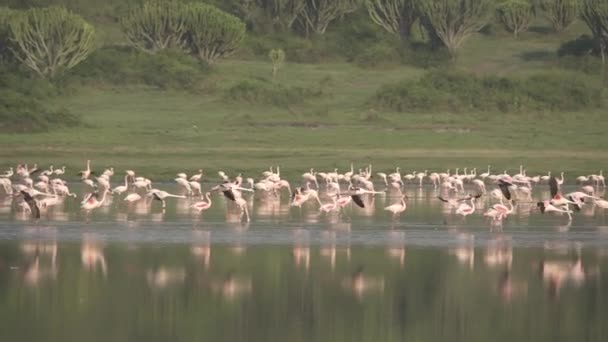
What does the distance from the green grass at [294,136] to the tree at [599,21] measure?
28.6 ft

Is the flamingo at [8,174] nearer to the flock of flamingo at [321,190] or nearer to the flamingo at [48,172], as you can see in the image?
the flock of flamingo at [321,190]

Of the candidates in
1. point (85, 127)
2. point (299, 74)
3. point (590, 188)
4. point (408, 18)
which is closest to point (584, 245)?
point (590, 188)

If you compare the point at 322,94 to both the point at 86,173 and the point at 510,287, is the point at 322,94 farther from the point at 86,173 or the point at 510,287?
the point at 510,287

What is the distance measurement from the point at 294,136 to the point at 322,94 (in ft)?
30.4

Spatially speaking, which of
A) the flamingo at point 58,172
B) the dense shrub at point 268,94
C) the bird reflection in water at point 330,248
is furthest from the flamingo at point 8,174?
the dense shrub at point 268,94

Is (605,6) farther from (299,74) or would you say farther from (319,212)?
(319,212)

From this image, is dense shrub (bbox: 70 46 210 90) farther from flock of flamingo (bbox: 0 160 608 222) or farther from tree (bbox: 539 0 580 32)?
tree (bbox: 539 0 580 32)

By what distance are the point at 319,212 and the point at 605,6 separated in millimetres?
35019

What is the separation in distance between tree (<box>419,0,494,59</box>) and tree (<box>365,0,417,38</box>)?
7.41ft

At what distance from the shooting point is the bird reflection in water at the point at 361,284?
57.2 ft

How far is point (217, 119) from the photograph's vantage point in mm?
48781

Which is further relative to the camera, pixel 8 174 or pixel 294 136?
pixel 294 136

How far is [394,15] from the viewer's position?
67188mm

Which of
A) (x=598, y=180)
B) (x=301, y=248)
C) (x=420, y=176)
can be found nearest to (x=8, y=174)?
(x=420, y=176)
